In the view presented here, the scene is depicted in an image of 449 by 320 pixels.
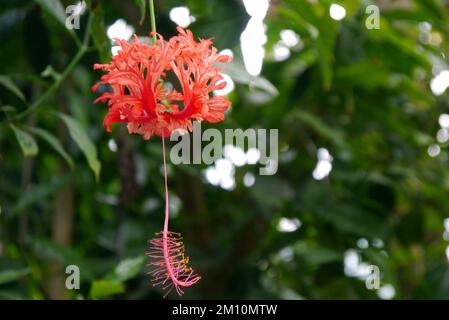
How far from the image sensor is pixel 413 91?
163 cm

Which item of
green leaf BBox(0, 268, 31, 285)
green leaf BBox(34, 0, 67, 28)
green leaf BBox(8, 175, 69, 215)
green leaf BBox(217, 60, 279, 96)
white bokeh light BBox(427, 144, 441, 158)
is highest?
white bokeh light BBox(427, 144, 441, 158)

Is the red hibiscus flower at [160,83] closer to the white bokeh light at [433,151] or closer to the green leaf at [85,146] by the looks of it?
the green leaf at [85,146]

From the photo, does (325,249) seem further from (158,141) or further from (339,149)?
(158,141)

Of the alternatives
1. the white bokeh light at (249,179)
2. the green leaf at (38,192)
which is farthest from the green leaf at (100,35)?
the white bokeh light at (249,179)

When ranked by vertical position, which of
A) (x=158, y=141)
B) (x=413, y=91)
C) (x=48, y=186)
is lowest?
(x=48, y=186)

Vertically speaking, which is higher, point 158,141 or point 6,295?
point 158,141

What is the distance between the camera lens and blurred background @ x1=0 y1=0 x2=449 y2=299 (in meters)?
1.35

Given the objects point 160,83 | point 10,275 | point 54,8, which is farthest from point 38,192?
point 160,83

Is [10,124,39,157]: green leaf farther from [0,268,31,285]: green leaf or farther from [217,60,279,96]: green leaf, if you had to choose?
[217,60,279,96]: green leaf

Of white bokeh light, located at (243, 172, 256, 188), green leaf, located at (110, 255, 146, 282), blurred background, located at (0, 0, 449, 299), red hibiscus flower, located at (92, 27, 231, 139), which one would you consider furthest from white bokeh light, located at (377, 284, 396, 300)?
red hibiscus flower, located at (92, 27, 231, 139)

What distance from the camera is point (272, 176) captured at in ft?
5.19

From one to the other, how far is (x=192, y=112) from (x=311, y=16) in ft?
1.68

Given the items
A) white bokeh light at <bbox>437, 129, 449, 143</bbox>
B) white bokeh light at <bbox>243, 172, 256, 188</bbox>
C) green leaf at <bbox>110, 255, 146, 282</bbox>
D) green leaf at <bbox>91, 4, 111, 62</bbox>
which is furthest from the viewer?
white bokeh light at <bbox>437, 129, 449, 143</bbox>
